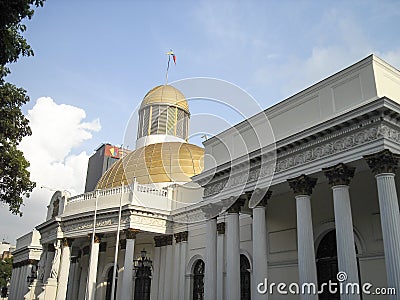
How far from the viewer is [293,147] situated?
13.2 meters

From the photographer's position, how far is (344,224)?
11.4 metres

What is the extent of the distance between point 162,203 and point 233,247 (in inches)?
356

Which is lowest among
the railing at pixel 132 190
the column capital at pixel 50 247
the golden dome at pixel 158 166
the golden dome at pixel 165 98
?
the column capital at pixel 50 247

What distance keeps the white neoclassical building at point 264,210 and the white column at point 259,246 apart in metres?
0.04

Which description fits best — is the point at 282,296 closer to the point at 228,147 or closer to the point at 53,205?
the point at 228,147

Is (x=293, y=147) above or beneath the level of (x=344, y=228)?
above

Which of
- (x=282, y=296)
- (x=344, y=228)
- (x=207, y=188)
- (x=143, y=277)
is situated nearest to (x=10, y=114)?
(x=207, y=188)

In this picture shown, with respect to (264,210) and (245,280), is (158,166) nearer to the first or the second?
(245,280)

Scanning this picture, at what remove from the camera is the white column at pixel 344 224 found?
10.9 m

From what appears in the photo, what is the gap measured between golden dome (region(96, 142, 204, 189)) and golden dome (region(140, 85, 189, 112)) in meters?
7.33

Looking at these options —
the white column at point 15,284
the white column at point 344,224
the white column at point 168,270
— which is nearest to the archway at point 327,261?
the white column at point 344,224

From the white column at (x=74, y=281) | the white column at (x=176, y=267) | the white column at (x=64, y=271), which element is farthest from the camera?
the white column at (x=74, y=281)

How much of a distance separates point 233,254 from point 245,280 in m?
3.96

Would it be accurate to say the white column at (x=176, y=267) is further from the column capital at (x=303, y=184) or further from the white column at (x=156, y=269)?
the column capital at (x=303, y=184)
